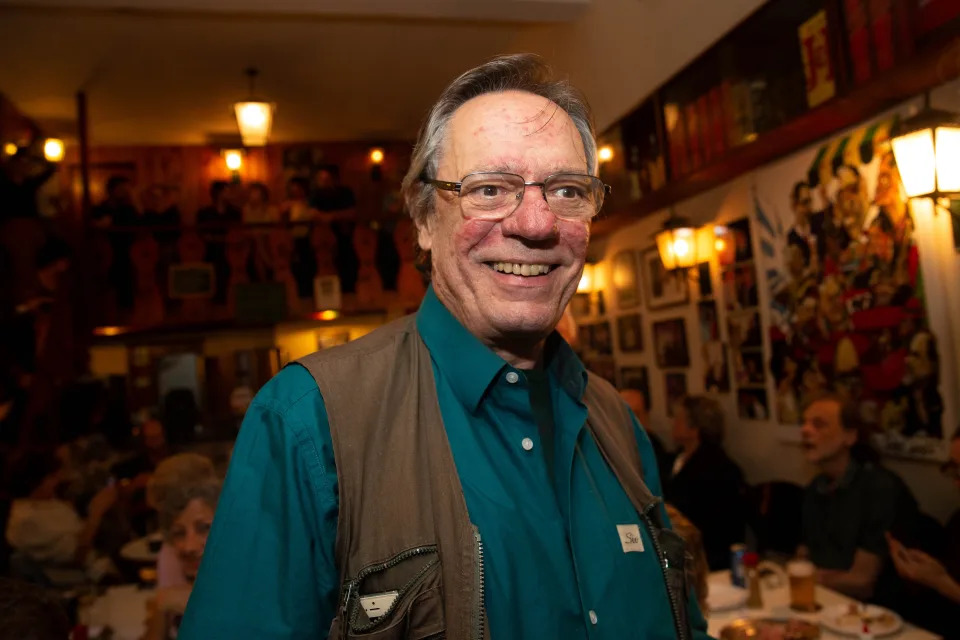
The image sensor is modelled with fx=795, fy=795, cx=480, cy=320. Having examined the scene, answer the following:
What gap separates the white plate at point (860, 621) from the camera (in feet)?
7.86

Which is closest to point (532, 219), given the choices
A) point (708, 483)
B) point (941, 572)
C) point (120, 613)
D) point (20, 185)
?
point (941, 572)

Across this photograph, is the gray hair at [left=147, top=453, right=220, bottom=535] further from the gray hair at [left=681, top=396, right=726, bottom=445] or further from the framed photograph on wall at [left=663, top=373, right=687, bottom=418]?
the framed photograph on wall at [left=663, top=373, right=687, bottom=418]

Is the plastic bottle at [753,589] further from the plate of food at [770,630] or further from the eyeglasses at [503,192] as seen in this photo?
the eyeglasses at [503,192]

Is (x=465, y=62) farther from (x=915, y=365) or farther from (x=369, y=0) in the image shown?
(x=915, y=365)

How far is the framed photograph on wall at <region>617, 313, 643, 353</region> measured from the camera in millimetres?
5882

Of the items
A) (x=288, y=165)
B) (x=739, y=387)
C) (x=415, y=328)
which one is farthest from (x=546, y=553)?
(x=288, y=165)

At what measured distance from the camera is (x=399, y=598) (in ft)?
3.27

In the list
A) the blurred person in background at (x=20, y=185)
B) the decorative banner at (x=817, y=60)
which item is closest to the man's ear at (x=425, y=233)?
the decorative banner at (x=817, y=60)

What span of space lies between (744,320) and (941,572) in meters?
1.95

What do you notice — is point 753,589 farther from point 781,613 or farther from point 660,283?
point 660,283

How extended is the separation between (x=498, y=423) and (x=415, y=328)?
20 cm

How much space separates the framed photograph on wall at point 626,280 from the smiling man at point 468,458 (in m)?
4.51

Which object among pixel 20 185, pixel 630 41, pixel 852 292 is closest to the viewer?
pixel 852 292

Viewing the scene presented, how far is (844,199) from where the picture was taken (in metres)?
3.46
